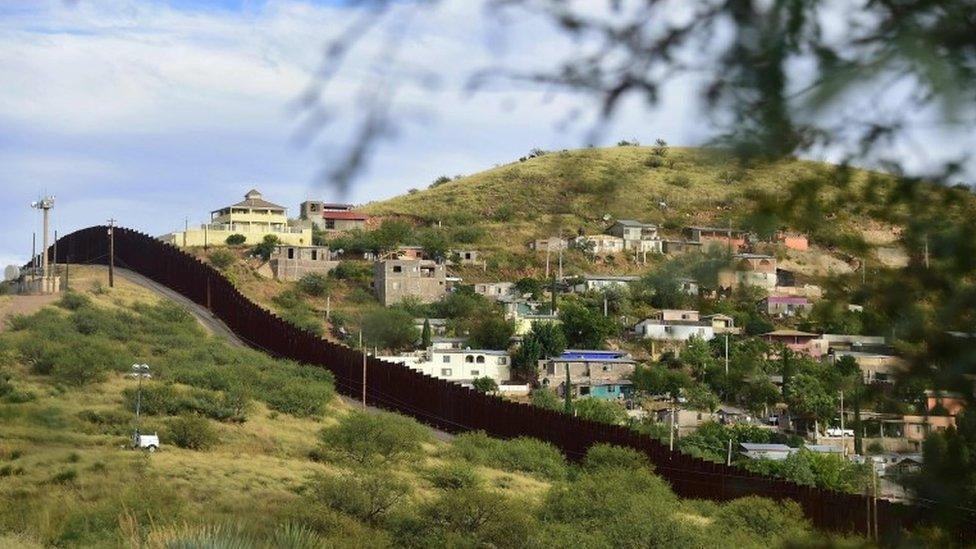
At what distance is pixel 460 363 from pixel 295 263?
16.0 metres

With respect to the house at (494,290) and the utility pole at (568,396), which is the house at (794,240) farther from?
the house at (494,290)

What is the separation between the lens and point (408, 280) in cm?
7175

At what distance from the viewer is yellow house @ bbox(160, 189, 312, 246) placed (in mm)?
77000

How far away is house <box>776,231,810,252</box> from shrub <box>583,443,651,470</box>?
29.4m

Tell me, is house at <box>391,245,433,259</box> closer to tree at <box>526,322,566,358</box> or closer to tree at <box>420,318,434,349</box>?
tree at <box>420,318,434,349</box>

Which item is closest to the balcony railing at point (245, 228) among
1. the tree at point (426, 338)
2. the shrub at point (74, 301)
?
the tree at point (426, 338)

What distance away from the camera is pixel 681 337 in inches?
2442

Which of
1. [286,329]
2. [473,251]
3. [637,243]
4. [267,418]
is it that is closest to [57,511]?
[267,418]

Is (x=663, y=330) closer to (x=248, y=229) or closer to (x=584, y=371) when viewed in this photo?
(x=584, y=371)

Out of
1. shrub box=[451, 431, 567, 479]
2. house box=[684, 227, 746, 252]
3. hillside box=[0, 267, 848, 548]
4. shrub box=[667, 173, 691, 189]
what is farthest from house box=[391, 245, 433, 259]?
house box=[684, 227, 746, 252]

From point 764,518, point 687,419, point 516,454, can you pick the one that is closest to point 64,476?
point 764,518

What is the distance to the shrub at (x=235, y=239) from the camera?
77312mm

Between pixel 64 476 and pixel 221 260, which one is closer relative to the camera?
pixel 64 476

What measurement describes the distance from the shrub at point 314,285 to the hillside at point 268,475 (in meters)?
25.8
